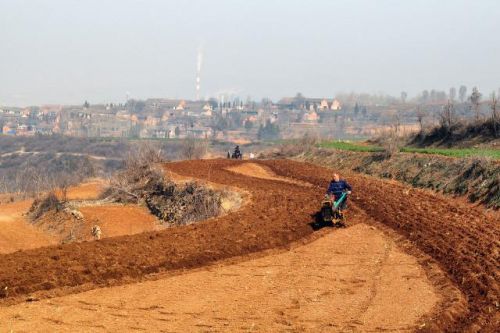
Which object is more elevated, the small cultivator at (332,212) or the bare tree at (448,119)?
the bare tree at (448,119)

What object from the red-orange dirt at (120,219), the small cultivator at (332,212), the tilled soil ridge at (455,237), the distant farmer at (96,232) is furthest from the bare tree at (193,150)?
the small cultivator at (332,212)

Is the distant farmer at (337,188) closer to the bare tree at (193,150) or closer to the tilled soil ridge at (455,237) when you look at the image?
the tilled soil ridge at (455,237)

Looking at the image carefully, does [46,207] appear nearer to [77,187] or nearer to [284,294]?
[77,187]

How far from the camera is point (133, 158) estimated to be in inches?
1718

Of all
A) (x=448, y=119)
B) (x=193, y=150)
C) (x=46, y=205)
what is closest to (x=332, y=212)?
(x=46, y=205)

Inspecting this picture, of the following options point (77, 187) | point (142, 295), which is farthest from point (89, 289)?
point (77, 187)

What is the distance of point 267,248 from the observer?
15.7 meters

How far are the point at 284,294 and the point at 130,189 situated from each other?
1094 inches

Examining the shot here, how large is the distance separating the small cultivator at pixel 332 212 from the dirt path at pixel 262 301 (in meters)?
4.15

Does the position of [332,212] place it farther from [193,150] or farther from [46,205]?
[193,150]

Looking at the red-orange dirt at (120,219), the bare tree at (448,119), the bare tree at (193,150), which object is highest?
the bare tree at (448,119)

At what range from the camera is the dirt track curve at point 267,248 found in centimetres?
1134

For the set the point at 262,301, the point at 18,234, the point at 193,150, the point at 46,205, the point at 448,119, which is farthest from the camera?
the point at 193,150

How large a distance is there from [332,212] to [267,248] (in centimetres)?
350
